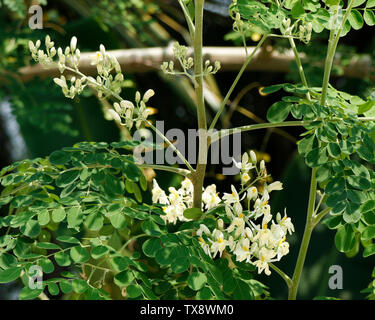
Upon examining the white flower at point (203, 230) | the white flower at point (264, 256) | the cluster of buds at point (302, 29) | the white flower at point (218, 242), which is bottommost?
the white flower at point (264, 256)

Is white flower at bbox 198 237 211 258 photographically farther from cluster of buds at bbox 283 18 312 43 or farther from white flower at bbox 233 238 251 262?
cluster of buds at bbox 283 18 312 43

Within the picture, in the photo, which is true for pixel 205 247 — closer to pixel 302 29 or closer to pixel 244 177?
pixel 244 177

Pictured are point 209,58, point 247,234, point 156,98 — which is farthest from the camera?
point 156,98

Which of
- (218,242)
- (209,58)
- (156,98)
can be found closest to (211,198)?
(218,242)

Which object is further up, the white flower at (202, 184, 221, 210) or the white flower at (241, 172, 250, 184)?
the white flower at (241, 172, 250, 184)

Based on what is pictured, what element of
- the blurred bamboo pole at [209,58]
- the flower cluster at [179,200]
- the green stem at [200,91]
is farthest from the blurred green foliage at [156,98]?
the green stem at [200,91]

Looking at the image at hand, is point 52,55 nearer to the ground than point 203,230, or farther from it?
farther from it

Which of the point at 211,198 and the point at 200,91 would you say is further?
the point at 211,198

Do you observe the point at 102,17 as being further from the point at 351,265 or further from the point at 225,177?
the point at 351,265

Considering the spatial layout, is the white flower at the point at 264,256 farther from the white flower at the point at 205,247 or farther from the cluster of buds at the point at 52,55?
the cluster of buds at the point at 52,55

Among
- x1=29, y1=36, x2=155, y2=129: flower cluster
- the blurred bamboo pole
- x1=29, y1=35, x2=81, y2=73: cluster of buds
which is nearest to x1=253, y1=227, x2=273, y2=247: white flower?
x1=29, y1=36, x2=155, y2=129: flower cluster

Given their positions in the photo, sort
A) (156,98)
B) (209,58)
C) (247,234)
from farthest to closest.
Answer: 1. (156,98)
2. (209,58)
3. (247,234)

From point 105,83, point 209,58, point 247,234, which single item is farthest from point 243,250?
point 209,58

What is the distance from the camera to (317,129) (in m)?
0.73
